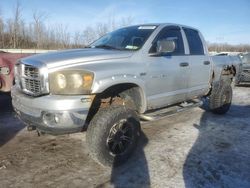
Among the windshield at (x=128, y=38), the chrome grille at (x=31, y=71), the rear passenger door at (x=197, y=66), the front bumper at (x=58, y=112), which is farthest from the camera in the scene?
the rear passenger door at (x=197, y=66)

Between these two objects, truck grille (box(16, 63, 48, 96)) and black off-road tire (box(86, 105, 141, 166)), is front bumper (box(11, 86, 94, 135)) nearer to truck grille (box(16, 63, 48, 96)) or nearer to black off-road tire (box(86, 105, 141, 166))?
truck grille (box(16, 63, 48, 96))

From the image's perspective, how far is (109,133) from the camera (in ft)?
12.3

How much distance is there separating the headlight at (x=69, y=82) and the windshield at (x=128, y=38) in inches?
48.2

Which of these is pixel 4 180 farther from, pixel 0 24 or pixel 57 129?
pixel 0 24

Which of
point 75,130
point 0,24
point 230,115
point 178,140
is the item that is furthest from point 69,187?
point 0,24

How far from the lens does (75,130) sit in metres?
3.54

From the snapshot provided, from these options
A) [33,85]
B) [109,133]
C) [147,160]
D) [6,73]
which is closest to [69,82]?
[33,85]

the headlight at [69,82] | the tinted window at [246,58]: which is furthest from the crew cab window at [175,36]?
the tinted window at [246,58]

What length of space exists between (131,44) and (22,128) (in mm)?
2625

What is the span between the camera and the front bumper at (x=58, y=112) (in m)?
3.35

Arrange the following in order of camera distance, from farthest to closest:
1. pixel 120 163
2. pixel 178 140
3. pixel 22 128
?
pixel 22 128 → pixel 178 140 → pixel 120 163

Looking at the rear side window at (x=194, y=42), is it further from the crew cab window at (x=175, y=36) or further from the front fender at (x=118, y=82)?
the front fender at (x=118, y=82)

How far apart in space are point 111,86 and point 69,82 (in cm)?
57

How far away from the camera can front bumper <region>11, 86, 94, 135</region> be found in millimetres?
3354
